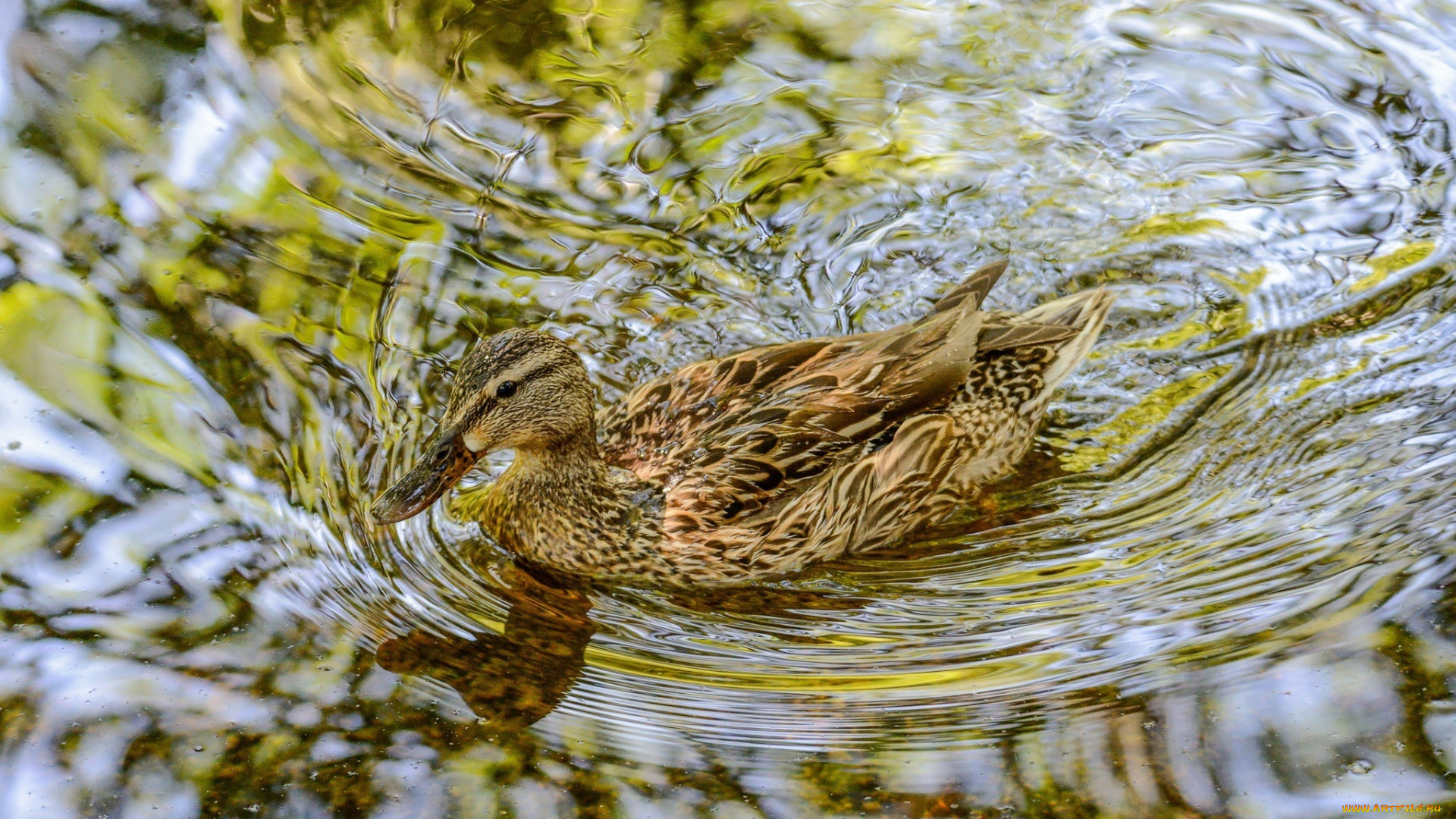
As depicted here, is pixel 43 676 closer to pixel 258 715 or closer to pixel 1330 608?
pixel 258 715

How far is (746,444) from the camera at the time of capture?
220 inches

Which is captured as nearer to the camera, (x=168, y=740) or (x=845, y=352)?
(x=168, y=740)

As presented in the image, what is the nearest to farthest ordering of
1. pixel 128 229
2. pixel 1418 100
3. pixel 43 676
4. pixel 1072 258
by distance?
pixel 43 676
pixel 128 229
pixel 1072 258
pixel 1418 100

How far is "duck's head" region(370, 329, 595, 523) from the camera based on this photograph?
5070 mm

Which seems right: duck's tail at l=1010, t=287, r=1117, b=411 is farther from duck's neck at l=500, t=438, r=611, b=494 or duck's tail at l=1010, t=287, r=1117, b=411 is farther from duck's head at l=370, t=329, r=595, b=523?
duck's head at l=370, t=329, r=595, b=523

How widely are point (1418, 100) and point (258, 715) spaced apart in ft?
21.5

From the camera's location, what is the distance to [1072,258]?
694 cm

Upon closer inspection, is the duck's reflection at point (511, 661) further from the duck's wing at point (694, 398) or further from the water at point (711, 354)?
the duck's wing at point (694, 398)

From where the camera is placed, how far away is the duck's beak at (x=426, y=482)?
198 inches

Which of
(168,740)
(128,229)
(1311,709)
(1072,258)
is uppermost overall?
(1072,258)

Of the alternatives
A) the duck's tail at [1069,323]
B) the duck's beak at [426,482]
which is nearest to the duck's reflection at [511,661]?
the duck's beak at [426,482]

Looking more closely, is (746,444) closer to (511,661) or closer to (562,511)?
(562,511)

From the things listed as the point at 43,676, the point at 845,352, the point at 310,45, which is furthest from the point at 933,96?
the point at 43,676

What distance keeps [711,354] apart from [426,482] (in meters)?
1.90
